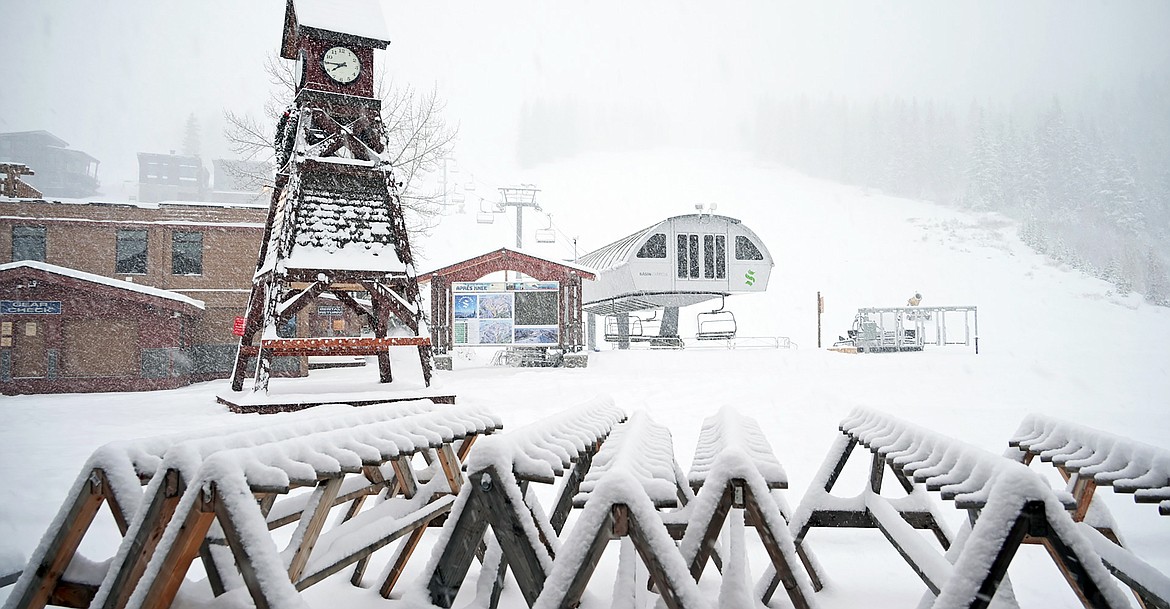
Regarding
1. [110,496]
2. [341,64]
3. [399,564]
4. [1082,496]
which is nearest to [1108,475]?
[1082,496]

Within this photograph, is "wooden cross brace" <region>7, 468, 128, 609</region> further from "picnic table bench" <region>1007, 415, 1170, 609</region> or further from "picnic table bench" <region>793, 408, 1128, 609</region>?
"picnic table bench" <region>1007, 415, 1170, 609</region>

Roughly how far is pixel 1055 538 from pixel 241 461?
7.50 feet

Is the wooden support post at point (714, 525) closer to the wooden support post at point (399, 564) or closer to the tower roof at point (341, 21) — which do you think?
the wooden support post at point (399, 564)

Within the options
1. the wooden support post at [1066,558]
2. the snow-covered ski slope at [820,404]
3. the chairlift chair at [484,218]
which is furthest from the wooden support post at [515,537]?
the chairlift chair at [484,218]

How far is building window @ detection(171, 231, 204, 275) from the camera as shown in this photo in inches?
591

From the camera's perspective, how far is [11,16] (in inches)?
238

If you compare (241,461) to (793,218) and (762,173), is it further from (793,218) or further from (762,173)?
(762,173)

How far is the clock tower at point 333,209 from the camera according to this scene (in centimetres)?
682

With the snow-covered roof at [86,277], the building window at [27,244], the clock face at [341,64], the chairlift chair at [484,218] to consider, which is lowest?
the snow-covered roof at [86,277]

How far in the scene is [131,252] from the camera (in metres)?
14.2

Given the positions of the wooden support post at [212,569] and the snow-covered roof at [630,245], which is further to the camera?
the snow-covered roof at [630,245]

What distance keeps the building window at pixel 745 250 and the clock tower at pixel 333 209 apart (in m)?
14.1

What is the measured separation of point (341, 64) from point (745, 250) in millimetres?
14745

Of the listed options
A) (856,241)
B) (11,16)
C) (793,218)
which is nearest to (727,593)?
(11,16)
